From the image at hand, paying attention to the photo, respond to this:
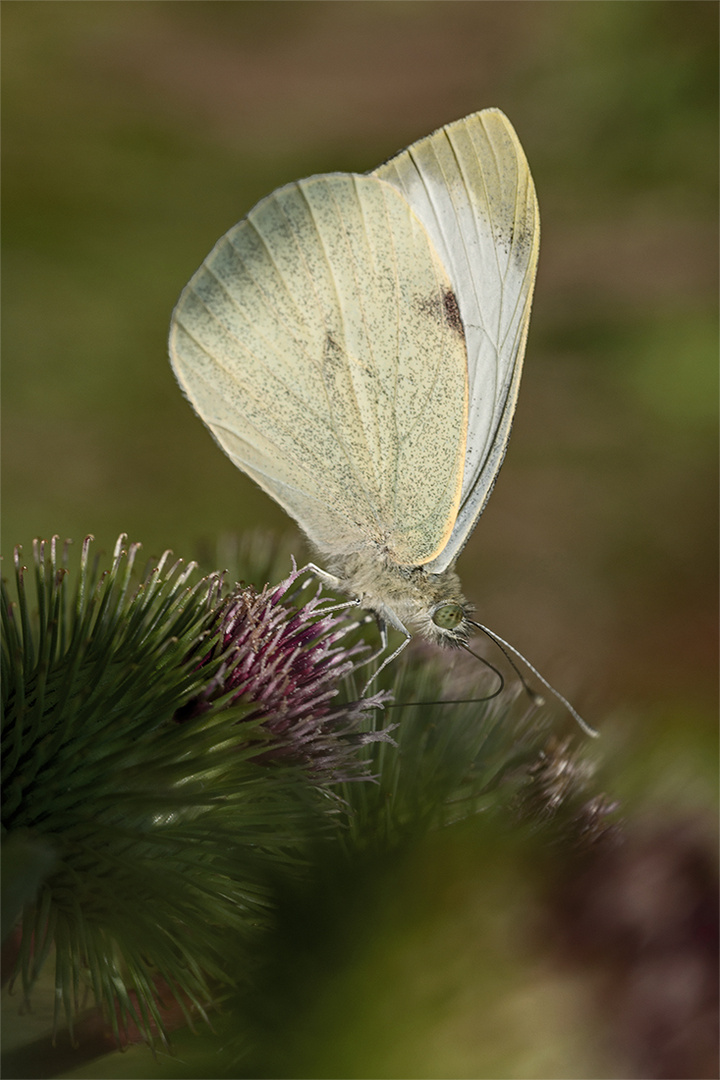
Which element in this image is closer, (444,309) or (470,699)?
(470,699)

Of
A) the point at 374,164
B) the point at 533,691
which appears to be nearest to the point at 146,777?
the point at 533,691

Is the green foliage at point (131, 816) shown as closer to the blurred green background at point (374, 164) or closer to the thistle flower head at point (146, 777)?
the thistle flower head at point (146, 777)

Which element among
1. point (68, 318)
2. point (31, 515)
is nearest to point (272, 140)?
point (68, 318)

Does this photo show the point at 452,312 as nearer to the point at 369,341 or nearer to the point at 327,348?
the point at 369,341

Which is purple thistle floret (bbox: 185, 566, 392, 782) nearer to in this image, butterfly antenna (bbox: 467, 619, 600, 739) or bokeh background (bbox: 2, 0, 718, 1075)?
butterfly antenna (bbox: 467, 619, 600, 739)

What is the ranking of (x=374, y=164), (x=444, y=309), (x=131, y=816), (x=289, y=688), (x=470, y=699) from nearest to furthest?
1. (x=131, y=816)
2. (x=289, y=688)
3. (x=470, y=699)
4. (x=444, y=309)
5. (x=374, y=164)

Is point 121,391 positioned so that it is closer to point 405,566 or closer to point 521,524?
point 521,524
